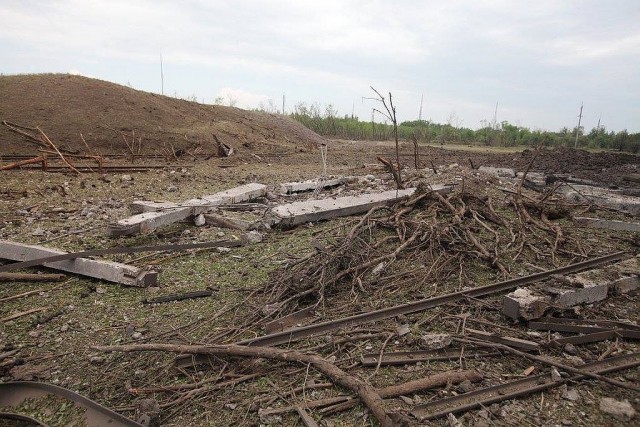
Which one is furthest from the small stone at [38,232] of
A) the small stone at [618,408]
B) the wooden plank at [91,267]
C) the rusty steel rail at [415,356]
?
the small stone at [618,408]

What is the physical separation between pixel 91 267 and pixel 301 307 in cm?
228

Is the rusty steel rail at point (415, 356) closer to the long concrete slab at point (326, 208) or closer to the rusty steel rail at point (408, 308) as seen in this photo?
the rusty steel rail at point (408, 308)

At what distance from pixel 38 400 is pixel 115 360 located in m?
0.51

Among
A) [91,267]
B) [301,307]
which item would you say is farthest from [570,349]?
[91,267]

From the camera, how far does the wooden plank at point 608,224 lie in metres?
6.06

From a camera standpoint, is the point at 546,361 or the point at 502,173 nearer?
the point at 546,361

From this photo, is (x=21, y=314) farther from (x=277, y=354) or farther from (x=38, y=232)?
(x=277, y=354)

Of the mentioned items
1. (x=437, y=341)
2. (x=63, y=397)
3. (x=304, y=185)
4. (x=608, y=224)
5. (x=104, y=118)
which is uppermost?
(x=104, y=118)

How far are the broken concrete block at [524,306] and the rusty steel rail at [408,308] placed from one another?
394 mm

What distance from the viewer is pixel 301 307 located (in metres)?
3.65

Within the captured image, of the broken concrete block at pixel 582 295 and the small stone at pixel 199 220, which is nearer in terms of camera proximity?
the broken concrete block at pixel 582 295

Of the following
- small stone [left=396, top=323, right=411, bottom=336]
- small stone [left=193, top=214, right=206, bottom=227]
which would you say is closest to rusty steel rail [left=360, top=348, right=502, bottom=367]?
small stone [left=396, top=323, right=411, bottom=336]

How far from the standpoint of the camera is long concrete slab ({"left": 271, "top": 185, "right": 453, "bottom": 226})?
19.1 feet

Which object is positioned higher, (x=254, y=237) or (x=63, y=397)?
(x=254, y=237)
